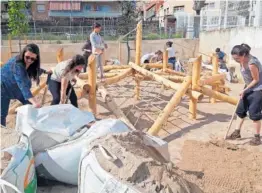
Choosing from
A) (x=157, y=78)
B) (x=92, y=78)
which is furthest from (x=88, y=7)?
(x=92, y=78)

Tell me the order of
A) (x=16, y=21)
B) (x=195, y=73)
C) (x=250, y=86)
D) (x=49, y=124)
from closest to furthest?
(x=49, y=124), (x=250, y=86), (x=195, y=73), (x=16, y=21)

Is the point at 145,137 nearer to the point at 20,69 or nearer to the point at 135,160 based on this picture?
the point at 135,160

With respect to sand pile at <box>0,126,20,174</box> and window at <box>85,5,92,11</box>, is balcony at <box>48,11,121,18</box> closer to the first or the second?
window at <box>85,5,92,11</box>

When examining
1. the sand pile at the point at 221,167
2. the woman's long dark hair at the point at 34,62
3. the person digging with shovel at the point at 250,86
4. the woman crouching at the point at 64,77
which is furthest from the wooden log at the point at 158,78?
the woman's long dark hair at the point at 34,62

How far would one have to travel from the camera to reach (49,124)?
317cm

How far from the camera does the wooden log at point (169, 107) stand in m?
4.96

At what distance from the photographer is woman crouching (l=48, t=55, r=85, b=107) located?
447cm

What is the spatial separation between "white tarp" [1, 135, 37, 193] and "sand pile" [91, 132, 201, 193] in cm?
51

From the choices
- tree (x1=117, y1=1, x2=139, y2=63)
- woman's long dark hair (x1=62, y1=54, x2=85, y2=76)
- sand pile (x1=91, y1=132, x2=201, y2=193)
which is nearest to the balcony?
tree (x1=117, y1=1, x2=139, y2=63)

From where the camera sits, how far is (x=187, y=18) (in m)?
25.8

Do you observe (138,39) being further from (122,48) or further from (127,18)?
(127,18)

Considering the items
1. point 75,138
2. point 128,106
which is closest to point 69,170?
point 75,138

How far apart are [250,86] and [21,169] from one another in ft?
10.9

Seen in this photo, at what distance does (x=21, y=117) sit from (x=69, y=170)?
0.69m
